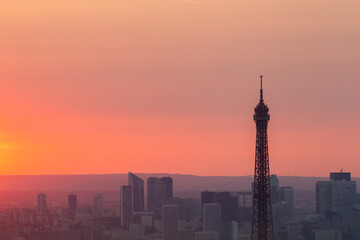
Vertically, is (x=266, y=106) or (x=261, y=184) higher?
(x=266, y=106)

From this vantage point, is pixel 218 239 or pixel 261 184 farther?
pixel 218 239

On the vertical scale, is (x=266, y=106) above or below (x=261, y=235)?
above

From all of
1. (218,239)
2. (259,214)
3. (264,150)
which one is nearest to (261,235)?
(259,214)

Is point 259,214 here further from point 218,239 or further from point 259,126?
point 218,239

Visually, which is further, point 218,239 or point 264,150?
point 218,239

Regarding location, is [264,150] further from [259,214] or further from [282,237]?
[282,237]

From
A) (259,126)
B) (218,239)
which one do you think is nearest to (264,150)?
(259,126)
